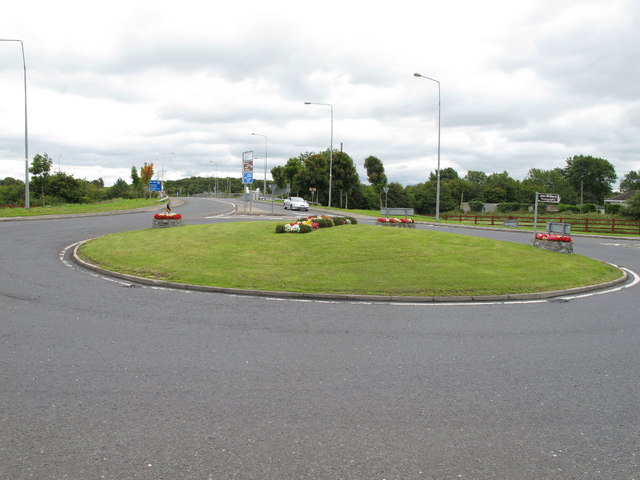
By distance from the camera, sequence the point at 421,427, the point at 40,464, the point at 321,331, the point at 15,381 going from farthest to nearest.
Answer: the point at 321,331, the point at 15,381, the point at 421,427, the point at 40,464

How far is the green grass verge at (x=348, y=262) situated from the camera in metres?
11.6

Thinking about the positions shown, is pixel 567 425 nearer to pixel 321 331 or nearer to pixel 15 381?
pixel 321 331

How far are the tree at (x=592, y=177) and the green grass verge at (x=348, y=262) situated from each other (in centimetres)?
12286

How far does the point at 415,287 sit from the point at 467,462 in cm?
768

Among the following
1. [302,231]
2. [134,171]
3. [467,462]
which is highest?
[134,171]

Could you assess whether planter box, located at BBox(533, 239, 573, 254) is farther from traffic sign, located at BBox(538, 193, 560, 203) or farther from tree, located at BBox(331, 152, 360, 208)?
tree, located at BBox(331, 152, 360, 208)

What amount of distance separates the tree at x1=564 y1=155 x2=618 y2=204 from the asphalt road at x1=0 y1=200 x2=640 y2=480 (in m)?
133

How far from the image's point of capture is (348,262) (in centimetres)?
1415

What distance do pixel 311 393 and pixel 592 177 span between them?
141 m

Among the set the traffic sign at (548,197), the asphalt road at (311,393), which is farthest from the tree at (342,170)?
the asphalt road at (311,393)

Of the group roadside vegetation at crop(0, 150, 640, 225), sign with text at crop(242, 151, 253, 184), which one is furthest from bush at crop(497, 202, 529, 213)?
sign with text at crop(242, 151, 253, 184)

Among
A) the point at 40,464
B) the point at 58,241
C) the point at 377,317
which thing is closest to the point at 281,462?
the point at 40,464

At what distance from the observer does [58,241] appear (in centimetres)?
1878

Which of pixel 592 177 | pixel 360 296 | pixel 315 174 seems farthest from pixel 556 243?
pixel 592 177
